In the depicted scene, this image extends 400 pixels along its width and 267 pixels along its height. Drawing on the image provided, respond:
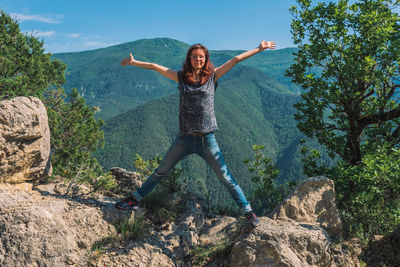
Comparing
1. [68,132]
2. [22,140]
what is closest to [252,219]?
[22,140]

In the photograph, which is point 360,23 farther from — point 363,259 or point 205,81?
point 363,259

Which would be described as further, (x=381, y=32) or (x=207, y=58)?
(x=381, y=32)

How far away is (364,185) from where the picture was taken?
18.9 ft

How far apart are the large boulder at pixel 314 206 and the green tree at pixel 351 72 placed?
2.11 meters

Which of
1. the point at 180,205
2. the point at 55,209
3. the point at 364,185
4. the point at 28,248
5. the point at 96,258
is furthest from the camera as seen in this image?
the point at 180,205

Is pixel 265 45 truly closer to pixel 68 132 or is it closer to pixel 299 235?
pixel 299 235

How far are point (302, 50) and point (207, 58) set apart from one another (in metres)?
4.12

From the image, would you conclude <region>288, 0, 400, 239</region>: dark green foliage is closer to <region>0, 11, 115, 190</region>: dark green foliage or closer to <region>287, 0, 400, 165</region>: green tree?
<region>287, 0, 400, 165</region>: green tree

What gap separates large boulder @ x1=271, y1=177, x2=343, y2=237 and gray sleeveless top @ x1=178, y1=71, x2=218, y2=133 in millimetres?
2184

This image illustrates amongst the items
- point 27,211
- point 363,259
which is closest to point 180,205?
point 27,211

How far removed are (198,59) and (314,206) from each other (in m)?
3.49

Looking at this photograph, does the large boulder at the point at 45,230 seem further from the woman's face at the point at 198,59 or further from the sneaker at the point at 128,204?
the woman's face at the point at 198,59

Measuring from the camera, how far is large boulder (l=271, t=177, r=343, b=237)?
5.07 metres

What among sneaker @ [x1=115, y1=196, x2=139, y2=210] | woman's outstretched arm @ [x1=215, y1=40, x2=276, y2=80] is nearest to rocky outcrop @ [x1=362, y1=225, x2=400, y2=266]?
woman's outstretched arm @ [x1=215, y1=40, x2=276, y2=80]
